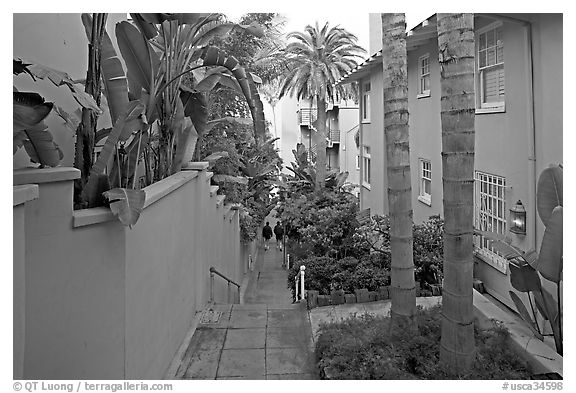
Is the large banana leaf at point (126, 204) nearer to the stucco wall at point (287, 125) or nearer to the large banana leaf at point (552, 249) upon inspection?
the large banana leaf at point (552, 249)

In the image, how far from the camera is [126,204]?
4.59 metres

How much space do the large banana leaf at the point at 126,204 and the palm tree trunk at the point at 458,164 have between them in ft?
9.21

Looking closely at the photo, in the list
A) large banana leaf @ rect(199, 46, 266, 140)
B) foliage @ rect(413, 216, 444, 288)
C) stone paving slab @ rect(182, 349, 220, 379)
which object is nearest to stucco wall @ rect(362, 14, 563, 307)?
foliage @ rect(413, 216, 444, 288)

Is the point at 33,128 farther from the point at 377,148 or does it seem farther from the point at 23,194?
the point at 377,148

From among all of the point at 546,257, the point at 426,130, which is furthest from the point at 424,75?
the point at 546,257

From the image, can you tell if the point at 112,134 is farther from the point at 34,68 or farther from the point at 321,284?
the point at 321,284

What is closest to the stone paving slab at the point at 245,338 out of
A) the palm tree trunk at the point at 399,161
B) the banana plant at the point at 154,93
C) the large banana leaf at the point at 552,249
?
the palm tree trunk at the point at 399,161

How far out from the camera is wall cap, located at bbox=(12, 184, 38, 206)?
3.00m

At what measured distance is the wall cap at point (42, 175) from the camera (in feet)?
11.8

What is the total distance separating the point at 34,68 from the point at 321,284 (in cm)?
602

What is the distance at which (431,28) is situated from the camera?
9523 millimetres

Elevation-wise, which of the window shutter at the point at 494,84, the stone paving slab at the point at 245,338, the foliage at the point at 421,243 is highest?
the window shutter at the point at 494,84

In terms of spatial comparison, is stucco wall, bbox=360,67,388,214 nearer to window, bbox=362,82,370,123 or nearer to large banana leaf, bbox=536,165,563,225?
window, bbox=362,82,370,123
